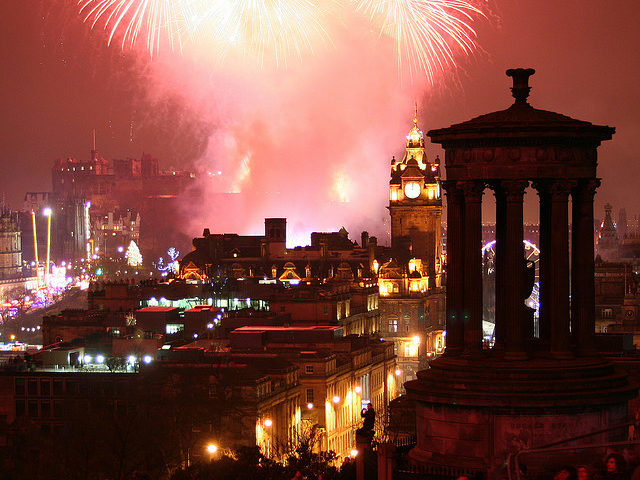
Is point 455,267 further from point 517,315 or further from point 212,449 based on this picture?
point 212,449

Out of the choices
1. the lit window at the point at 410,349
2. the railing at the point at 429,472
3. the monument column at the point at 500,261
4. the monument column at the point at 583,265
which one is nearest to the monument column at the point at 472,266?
the monument column at the point at 500,261

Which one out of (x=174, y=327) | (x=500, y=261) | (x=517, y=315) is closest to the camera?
(x=517, y=315)

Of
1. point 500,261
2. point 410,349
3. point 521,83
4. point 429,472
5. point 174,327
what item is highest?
point 521,83

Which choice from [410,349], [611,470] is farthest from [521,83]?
[410,349]

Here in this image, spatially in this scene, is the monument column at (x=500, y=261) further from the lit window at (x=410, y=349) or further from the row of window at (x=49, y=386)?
the lit window at (x=410, y=349)

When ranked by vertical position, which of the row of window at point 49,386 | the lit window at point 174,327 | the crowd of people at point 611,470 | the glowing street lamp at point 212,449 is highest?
the crowd of people at point 611,470

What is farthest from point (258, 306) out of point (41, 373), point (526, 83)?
point (526, 83)

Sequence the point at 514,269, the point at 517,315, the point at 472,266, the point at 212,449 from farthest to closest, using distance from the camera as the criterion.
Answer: the point at 212,449
the point at 472,266
the point at 514,269
the point at 517,315

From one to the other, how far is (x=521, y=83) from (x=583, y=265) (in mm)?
5308

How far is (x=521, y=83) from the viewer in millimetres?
54469

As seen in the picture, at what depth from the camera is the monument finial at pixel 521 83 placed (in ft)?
178

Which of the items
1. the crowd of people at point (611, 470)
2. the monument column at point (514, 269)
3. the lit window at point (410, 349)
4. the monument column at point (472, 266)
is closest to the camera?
the crowd of people at point (611, 470)

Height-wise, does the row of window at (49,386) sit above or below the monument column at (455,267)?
below

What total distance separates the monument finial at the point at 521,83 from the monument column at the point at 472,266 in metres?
3.10
